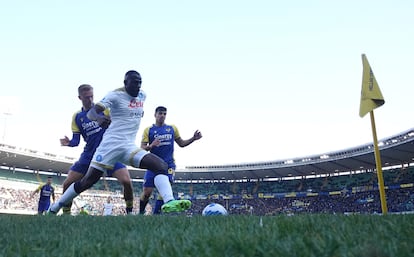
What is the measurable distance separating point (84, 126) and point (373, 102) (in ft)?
15.8

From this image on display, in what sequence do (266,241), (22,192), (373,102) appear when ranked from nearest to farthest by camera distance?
(266,241) < (373,102) < (22,192)

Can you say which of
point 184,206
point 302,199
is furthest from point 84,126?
point 302,199

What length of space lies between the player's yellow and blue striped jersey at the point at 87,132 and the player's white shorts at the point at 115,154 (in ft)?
5.51

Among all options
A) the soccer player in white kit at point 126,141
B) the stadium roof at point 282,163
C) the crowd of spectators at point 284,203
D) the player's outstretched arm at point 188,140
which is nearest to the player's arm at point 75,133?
the soccer player in white kit at point 126,141

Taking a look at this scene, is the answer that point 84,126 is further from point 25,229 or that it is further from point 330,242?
point 330,242

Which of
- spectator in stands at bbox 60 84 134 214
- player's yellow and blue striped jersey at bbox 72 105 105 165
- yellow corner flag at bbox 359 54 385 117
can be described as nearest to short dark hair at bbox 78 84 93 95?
spectator in stands at bbox 60 84 134 214

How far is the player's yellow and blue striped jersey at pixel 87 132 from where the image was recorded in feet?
21.3

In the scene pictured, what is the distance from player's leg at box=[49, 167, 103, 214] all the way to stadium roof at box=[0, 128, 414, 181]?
2861cm

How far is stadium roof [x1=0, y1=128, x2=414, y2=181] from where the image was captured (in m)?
32.2

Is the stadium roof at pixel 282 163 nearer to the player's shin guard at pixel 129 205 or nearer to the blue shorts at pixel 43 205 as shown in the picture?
the blue shorts at pixel 43 205

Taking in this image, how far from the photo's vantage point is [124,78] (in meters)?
5.03

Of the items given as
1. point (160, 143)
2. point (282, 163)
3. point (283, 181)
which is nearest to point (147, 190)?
point (160, 143)

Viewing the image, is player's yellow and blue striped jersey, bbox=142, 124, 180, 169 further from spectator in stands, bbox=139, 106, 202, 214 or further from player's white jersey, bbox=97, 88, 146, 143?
player's white jersey, bbox=97, 88, 146, 143

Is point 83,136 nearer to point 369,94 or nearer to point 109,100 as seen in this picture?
point 109,100
